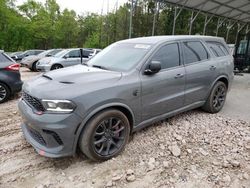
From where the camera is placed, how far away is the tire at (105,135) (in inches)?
122

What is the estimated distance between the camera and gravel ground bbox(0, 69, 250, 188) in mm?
2984

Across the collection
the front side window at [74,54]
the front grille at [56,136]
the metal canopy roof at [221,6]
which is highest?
the metal canopy roof at [221,6]

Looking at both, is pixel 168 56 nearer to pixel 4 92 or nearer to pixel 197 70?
pixel 197 70

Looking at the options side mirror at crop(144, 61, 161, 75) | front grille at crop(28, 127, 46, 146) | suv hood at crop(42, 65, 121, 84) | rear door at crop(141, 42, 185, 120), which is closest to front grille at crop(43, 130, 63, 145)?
front grille at crop(28, 127, 46, 146)

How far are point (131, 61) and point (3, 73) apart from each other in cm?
434

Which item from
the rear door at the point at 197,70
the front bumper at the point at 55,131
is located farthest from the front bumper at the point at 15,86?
the rear door at the point at 197,70

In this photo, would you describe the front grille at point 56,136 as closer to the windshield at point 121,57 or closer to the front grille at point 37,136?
the front grille at point 37,136

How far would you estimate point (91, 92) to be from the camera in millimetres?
3072

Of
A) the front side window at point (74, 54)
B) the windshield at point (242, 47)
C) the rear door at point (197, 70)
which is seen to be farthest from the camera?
Answer: the windshield at point (242, 47)

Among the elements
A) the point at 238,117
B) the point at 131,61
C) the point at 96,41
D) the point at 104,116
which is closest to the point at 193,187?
the point at 104,116

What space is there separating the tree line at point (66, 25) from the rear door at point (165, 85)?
27388mm

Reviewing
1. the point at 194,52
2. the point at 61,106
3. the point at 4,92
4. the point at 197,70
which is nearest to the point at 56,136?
the point at 61,106

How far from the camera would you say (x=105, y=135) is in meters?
3.32

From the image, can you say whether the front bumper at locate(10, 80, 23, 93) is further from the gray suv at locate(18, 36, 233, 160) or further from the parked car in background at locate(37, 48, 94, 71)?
the parked car in background at locate(37, 48, 94, 71)
